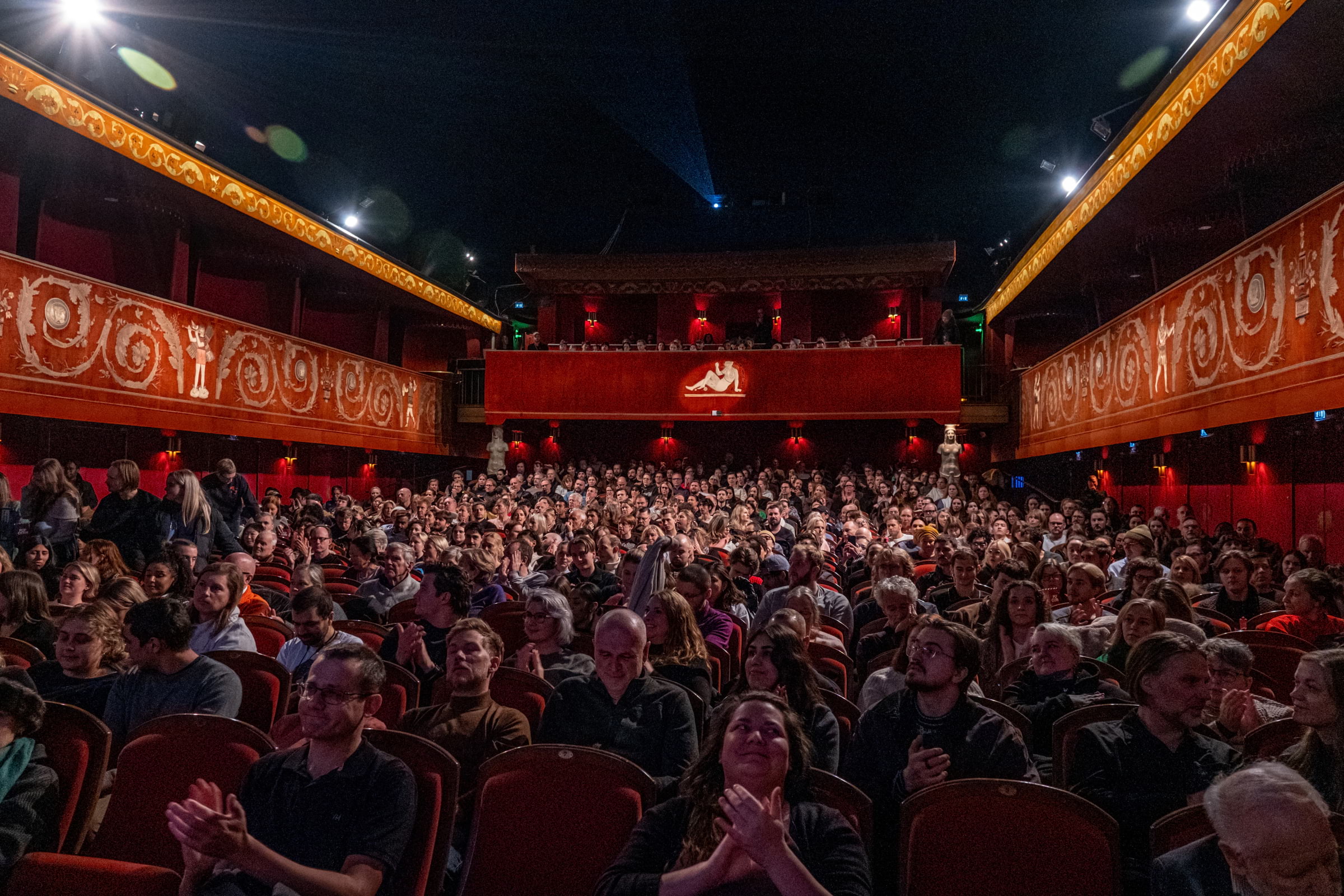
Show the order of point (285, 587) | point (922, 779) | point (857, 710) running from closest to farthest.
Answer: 1. point (922, 779)
2. point (857, 710)
3. point (285, 587)

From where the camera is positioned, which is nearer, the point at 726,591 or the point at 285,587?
the point at 726,591

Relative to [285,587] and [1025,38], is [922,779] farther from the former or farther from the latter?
[1025,38]

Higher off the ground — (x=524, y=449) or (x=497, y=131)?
(x=497, y=131)

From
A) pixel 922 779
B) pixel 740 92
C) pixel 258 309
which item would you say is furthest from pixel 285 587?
pixel 740 92

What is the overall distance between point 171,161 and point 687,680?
1161cm

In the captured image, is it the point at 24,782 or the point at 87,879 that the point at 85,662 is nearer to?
the point at 24,782

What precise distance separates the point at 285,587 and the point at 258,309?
12154 millimetres

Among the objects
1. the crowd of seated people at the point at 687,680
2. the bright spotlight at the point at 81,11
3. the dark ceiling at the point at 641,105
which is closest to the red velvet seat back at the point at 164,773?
the crowd of seated people at the point at 687,680

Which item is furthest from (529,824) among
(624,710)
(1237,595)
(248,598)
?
(1237,595)

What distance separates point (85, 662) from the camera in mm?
3602

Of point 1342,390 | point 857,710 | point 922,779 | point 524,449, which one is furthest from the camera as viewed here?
point 524,449

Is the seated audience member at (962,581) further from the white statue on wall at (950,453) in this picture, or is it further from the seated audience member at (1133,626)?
the white statue on wall at (950,453)

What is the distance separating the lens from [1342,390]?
661 centimetres

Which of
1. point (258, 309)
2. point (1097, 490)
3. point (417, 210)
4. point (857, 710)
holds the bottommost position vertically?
point (857, 710)
